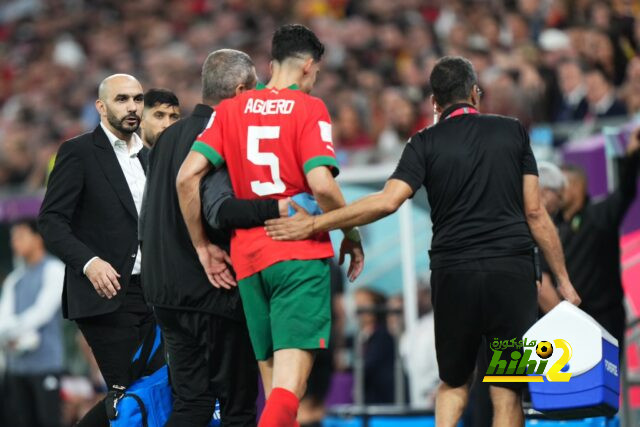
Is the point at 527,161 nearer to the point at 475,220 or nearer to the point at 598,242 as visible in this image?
the point at 475,220

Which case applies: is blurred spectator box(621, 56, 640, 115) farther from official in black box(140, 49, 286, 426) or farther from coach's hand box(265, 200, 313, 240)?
coach's hand box(265, 200, 313, 240)

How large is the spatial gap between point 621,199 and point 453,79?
207 centimetres

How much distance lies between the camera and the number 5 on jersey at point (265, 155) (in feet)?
19.6

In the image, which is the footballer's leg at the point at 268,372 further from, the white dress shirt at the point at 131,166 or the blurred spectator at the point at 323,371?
the blurred spectator at the point at 323,371

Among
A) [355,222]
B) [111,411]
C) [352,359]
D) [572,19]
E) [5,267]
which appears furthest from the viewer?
[5,267]

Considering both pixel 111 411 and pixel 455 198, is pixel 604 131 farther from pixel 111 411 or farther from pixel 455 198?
pixel 111 411

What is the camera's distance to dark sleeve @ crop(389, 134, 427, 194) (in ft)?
20.7

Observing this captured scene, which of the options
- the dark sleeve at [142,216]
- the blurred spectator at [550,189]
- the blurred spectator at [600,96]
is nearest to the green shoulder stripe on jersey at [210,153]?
the dark sleeve at [142,216]

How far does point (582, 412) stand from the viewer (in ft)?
20.4

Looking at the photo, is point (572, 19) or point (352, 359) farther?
point (572, 19)

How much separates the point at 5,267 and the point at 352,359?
444 cm

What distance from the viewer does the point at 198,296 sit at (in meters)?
6.20

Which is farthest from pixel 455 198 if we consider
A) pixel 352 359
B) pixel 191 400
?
pixel 352 359

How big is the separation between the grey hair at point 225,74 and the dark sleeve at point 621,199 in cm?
278
